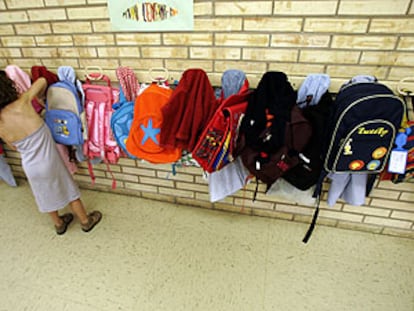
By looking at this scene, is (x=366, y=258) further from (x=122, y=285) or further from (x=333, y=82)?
(x=122, y=285)

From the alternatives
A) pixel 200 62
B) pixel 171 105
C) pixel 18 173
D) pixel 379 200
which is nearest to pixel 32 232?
pixel 18 173

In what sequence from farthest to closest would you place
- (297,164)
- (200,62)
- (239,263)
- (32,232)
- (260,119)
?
(32,232) < (239,263) < (200,62) < (297,164) < (260,119)

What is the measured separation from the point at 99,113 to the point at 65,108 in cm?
21

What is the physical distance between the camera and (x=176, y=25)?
1433mm

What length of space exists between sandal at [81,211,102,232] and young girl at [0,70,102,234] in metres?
0.08

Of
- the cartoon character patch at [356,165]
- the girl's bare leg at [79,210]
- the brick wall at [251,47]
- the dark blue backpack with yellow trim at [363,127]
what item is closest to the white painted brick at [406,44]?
the brick wall at [251,47]

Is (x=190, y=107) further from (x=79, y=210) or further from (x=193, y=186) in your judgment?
(x=79, y=210)

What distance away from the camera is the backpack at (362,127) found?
1132 mm

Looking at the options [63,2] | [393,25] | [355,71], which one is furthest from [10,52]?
[393,25]

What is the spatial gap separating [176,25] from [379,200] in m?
1.75

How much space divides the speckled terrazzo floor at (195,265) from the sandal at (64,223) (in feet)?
0.14

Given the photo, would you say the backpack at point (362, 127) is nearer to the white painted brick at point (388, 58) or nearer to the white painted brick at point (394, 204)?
the white painted brick at point (388, 58)

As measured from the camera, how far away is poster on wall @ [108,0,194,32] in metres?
1.39

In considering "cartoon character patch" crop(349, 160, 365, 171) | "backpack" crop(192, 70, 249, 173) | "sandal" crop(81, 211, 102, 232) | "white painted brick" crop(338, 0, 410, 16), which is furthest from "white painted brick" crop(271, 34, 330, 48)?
"sandal" crop(81, 211, 102, 232)
